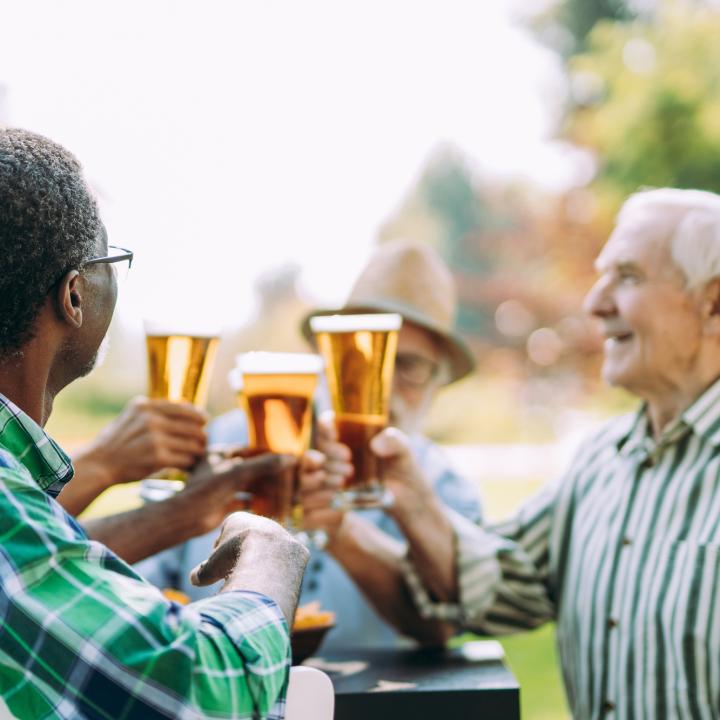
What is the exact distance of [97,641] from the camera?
3.60ft

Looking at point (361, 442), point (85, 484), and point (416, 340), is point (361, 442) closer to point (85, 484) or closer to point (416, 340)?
point (85, 484)

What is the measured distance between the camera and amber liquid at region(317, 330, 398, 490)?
89.2 inches

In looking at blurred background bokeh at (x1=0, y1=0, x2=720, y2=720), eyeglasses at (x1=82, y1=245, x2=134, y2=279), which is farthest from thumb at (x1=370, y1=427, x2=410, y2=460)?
blurred background bokeh at (x1=0, y1=0, x2=720, y2=720)

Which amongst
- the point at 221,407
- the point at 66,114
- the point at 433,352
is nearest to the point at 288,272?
the point at 221,407

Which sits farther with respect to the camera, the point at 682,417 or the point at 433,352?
the point at 433,352

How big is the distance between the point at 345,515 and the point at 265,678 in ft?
4.80

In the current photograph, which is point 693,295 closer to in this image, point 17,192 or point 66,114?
point 17,192

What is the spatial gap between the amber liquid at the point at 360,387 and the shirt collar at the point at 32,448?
923mm

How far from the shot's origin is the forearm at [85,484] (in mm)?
2250

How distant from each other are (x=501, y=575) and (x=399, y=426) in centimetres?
67

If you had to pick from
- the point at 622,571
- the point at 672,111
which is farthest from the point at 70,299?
the point at 672,111

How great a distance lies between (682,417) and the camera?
252 cm

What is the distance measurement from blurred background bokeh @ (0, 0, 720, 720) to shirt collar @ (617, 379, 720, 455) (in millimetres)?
4317

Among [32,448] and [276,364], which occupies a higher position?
[32,448]
